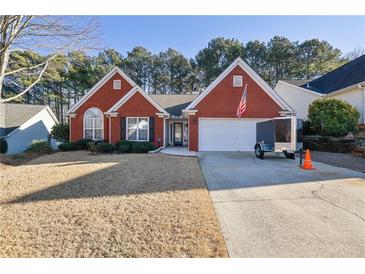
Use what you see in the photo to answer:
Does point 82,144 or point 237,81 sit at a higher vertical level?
point 237,81

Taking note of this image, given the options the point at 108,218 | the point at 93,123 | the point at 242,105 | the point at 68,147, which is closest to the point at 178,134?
the point at 93,123

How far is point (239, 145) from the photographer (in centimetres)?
1505

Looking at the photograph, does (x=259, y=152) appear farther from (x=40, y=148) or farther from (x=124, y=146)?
(x=40, y=148)

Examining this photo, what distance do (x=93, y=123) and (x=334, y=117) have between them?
16.1 metres

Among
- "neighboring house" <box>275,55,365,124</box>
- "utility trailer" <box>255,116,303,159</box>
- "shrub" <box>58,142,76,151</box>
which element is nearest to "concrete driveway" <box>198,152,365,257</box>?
"utility trailer" <box>255,116,303,159</box>

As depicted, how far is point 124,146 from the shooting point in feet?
48.5

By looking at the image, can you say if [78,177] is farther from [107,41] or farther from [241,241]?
[107,41]

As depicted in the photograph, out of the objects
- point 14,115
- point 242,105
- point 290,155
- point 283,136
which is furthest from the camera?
point 14,115

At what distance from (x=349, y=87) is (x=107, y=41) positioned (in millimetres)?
14826

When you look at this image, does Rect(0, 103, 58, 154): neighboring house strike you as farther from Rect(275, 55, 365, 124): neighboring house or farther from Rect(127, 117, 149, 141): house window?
Rect(275, 55, 365, 124): neighboring house

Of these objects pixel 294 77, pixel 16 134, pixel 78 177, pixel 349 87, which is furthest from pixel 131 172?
pixel 294 77

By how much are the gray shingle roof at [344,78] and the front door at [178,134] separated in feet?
38.6

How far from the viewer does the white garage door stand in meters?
15.1
